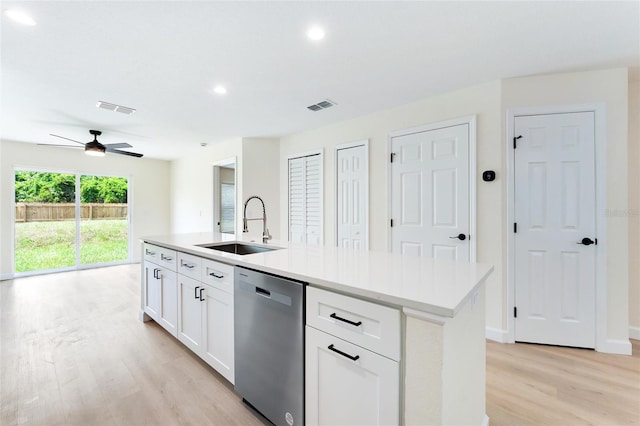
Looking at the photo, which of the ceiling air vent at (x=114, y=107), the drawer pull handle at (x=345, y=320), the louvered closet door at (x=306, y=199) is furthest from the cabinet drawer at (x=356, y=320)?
the ceiling air vent at (x=114, y=107)

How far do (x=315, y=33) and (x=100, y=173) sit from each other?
6.06 m

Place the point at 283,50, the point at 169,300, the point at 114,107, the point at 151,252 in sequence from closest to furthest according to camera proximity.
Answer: the point at 283,50 < the point at 169,300 < the point at 151,252 < the point at 114,107

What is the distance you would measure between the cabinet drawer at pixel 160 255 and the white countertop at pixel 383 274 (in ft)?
1.82

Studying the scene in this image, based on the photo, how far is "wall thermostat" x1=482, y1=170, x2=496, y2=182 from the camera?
8.77ft

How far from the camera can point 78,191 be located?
5.64m

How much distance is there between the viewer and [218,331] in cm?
196

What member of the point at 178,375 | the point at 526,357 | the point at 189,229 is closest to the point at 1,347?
the point at 178,375

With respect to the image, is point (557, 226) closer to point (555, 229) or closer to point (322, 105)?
point (555, 229)

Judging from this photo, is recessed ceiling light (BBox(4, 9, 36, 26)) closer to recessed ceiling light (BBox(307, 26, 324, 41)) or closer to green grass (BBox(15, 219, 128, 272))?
recessed ceiling light (BBox(307, 26, 324, 41))

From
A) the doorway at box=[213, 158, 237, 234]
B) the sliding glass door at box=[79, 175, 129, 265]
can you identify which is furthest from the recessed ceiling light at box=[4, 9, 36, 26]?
the sliding glass door at box=[79, 175, 129, 265]

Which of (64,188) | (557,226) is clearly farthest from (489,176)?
(64,188)

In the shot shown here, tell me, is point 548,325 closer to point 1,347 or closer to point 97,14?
point 97,14

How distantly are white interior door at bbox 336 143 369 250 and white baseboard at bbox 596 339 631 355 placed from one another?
2.34 meters

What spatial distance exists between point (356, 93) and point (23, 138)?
5.58 metres
